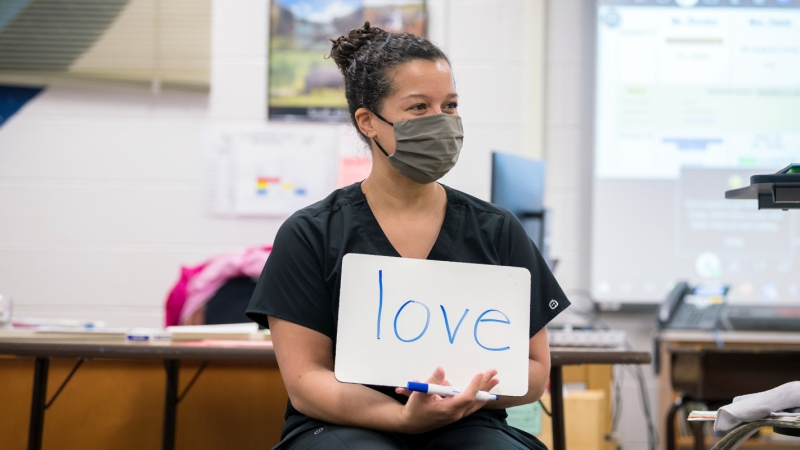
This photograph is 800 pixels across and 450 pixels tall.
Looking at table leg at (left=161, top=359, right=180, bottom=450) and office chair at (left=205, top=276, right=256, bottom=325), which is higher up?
office chair at (left=205, top=276, right=256, bottom=325)

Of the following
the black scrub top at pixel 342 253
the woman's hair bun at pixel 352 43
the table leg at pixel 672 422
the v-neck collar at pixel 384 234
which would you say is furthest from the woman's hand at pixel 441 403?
the table leg at pixel 672 422

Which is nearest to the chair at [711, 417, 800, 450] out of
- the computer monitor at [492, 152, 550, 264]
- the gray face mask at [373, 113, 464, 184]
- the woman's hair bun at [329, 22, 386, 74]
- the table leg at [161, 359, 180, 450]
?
the gray face mask at [373, 113, 464, 184]

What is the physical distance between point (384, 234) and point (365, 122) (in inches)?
8.8

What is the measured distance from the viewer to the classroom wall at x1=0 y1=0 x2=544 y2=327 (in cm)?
356

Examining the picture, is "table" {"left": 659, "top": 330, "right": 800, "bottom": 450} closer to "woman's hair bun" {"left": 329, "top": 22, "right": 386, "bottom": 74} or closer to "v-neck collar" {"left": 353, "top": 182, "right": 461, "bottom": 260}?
"v-neck collar" {"left": 353, "top": 182, "right": 461, "bottom": 260}

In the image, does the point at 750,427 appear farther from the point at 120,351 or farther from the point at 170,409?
the point at 170,409

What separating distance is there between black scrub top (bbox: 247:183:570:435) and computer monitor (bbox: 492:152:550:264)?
0.63 m

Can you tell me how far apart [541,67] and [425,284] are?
2.54 metres

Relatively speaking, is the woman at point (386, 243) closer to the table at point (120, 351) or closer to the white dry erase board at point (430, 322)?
the white dry erase board at point (430, 322)

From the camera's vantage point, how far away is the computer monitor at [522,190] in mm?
2115

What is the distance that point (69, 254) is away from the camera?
11.7 feet

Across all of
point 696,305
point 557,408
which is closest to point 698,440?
point 696,305

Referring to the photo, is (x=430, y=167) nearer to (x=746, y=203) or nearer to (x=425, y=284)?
(x=425, y=284)

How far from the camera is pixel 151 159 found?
3600 millimetres
